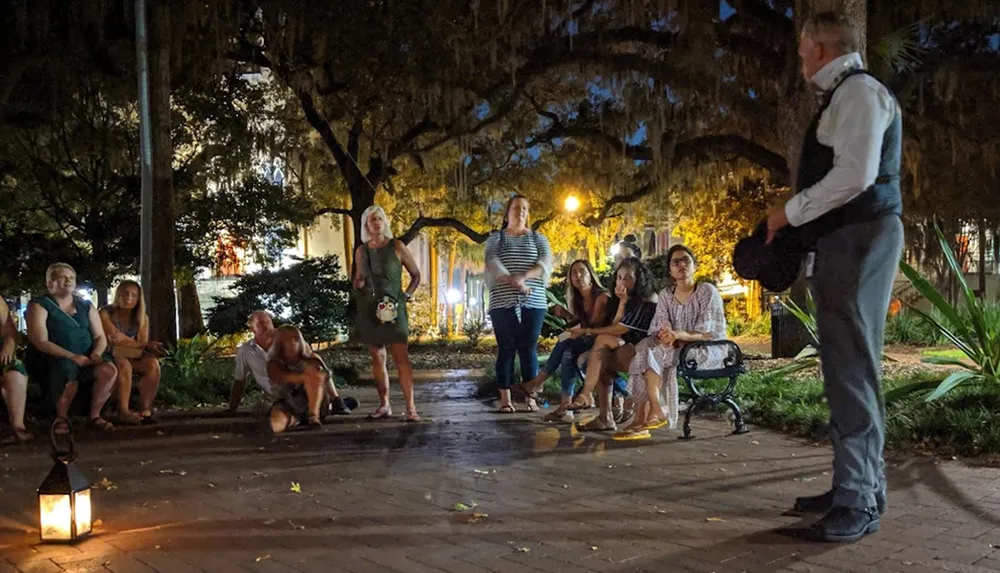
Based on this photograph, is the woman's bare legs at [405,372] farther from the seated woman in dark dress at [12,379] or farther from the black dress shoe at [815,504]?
the black dress shoe at [815,504]

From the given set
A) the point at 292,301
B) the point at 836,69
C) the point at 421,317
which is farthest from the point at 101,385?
the point at 421,317

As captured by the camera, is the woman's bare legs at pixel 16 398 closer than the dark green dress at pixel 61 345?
Yes

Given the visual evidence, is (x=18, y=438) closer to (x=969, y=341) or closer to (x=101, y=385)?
(x=101, y=385)

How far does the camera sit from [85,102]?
15.0m

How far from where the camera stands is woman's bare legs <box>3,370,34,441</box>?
664 centimetres

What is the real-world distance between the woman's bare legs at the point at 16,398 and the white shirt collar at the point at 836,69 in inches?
245

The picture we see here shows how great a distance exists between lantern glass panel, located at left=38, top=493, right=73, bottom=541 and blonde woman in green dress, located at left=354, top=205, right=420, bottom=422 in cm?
366

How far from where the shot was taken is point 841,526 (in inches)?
137

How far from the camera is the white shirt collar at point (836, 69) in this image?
3.58m

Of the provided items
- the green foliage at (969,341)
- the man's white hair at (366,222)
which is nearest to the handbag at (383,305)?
the man's white hair at (366,222)

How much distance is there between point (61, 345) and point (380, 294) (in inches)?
102

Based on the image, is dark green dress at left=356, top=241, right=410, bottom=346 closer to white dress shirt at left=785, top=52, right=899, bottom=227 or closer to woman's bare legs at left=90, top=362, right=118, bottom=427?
woman's bare legs at left=90, top=362, right=118, bottom=427

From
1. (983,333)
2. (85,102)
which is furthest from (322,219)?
(983,333)

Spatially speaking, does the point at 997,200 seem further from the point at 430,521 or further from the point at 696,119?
the point at 430,521
